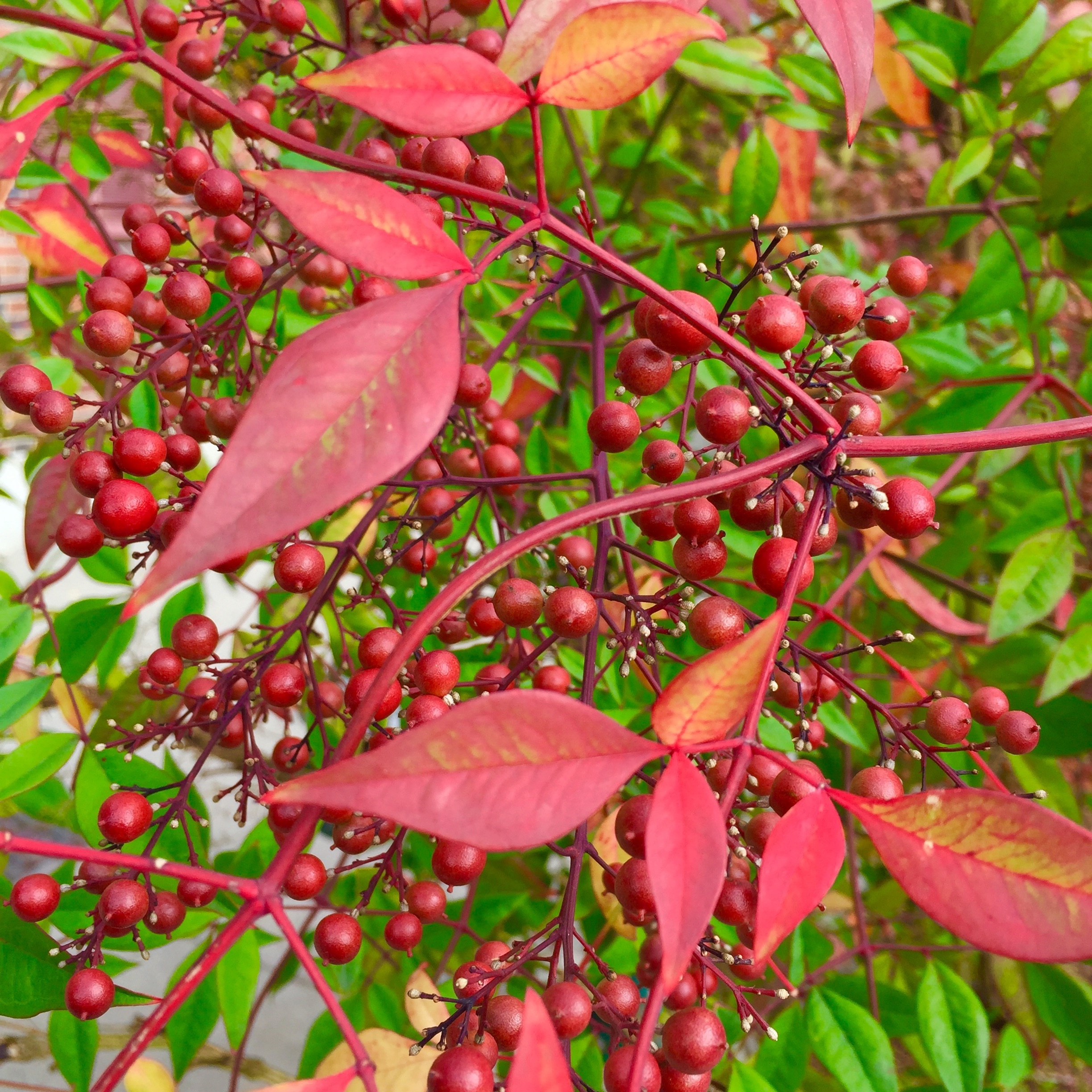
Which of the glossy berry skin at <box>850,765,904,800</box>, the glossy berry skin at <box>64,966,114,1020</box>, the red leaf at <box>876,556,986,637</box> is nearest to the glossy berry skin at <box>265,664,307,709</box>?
the glossy berry skin at <box>64,966,114,1020</box>

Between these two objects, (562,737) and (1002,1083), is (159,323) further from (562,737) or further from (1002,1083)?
(1002,1083)

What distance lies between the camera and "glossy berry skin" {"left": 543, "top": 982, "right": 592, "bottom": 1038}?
0.88 feet

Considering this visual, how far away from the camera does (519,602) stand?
12.3 inches

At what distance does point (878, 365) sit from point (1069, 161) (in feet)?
1.12

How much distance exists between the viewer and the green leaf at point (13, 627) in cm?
48

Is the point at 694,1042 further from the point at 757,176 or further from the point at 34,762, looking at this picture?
the point at 757,176

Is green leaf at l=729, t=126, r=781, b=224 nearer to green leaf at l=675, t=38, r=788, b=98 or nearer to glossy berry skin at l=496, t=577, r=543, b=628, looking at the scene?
green leaf at l=675, t=38, r=788, b=98

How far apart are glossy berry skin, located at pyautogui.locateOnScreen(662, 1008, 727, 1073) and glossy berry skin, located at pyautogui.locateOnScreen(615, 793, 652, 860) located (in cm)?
5

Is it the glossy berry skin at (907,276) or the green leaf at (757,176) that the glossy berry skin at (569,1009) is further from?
the green leaf at (757,176)

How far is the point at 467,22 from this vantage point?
994 millimetres

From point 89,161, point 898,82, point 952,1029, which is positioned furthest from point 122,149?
point 952,1029

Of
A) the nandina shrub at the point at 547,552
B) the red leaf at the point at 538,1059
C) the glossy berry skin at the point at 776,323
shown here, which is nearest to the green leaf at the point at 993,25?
the nandina shrub at the point at 547,552

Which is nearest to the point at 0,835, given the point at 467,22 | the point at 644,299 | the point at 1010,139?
the point at 644,299

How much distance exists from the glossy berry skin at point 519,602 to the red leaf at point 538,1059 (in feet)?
0.49
